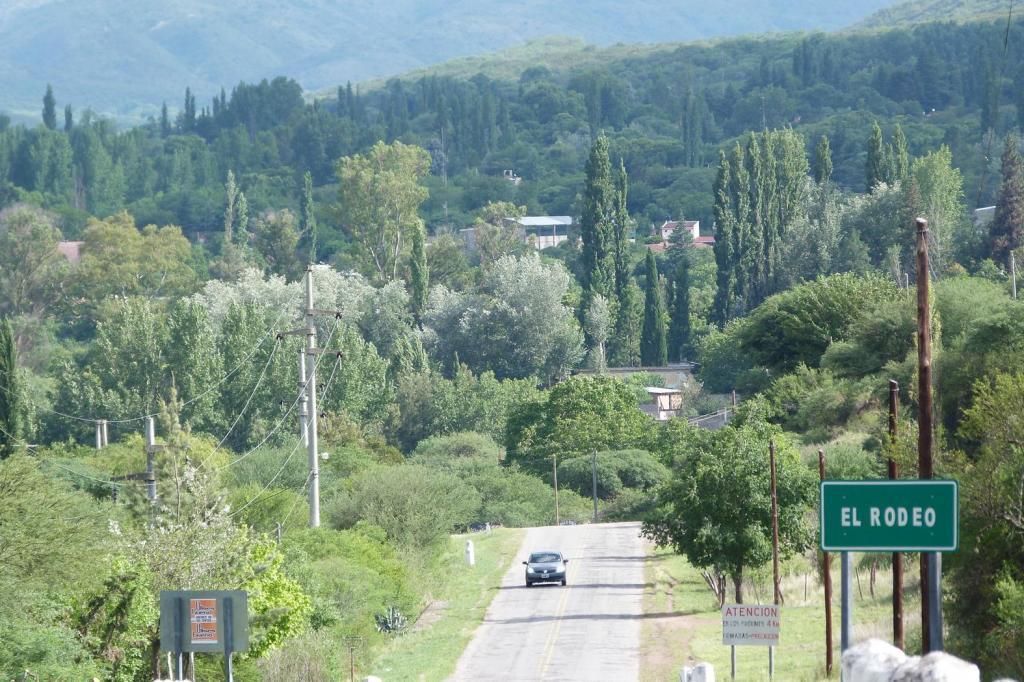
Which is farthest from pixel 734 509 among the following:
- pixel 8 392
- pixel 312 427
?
pixel 8 392

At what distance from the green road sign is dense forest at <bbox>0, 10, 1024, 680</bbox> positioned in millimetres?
10703

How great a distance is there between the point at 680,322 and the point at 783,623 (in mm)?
88429

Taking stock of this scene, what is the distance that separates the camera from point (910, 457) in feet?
94.4

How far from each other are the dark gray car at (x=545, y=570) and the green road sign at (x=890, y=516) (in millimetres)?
36387

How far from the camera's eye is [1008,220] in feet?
395

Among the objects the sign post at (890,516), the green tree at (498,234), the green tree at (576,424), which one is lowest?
the green tree at (576,424)

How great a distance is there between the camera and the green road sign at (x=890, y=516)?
16062mm

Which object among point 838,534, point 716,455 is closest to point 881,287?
point 716,455

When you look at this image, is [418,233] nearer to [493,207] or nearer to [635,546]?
[493,207]

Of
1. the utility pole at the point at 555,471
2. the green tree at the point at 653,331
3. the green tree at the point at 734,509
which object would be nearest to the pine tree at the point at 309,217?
the green tree at the point at 653,331

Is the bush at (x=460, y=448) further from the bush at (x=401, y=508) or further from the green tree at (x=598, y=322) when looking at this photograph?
the bush at (x=401, y=508)

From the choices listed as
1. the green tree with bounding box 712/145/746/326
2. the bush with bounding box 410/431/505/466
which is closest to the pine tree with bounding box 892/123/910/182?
the green tree with bounding box 712/145/746/326

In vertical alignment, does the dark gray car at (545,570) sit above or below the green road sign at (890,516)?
below

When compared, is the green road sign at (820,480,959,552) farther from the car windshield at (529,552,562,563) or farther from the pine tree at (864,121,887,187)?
the pine tree at (864,121,887,187)
